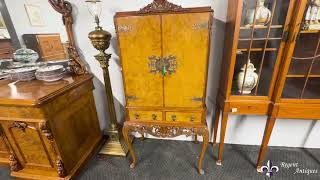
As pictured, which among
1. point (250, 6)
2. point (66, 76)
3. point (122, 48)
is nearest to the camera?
point (250, 6)

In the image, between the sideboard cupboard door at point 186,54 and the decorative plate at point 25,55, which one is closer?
the sideboard cupboard door at point 186,54

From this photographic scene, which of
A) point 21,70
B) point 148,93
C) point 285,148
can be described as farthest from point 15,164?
point 285,148

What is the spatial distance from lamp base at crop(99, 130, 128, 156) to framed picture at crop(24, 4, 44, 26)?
1507 mm

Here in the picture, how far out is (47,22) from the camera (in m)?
1.97

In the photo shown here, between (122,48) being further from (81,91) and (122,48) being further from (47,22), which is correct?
(47,22)

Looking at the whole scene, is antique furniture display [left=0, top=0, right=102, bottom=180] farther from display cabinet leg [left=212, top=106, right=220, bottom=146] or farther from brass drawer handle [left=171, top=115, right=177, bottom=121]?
display cabinet leg [left=212, top=106, right=220, bottom=146]

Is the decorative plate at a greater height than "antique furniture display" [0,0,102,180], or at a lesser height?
greater

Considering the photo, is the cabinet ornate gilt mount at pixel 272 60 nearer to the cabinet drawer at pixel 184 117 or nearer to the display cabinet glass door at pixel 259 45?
the display cabinet glass door at pixel 259 45

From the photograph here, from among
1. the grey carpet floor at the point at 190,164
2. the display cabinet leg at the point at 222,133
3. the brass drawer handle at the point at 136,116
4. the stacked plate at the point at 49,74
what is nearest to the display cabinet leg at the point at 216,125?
the grey carpet floor at the point at 190,164

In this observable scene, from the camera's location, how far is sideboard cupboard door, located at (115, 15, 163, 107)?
1390 millimetres

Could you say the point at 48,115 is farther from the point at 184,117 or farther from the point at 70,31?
the point at 184,117

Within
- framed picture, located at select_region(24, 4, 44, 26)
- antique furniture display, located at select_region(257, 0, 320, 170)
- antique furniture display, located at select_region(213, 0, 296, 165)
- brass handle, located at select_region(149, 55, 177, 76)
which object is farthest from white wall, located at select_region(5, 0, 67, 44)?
antique furniture display, located at select_region(257, 0, 320, 170)

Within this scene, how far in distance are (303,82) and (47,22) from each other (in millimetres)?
2657

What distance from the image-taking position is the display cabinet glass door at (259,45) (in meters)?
1.34
